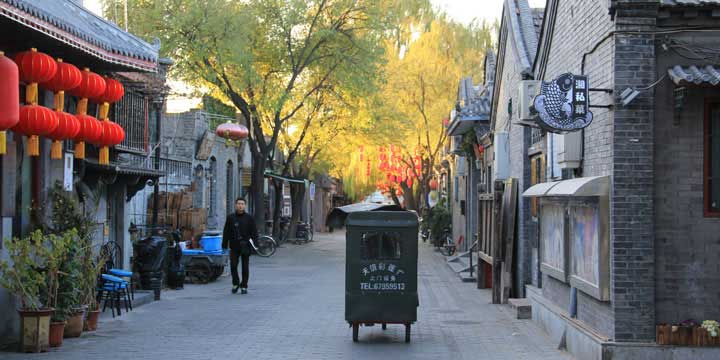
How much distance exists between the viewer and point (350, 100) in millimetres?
35719

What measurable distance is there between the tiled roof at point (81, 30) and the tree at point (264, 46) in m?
12.8

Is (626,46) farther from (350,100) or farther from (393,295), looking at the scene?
(350,100)

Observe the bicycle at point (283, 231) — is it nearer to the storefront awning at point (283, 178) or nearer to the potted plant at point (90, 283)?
the storefront awning at point (283, 178)

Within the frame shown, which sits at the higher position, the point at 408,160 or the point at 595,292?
the point at 408,160

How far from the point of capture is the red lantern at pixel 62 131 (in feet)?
38.1

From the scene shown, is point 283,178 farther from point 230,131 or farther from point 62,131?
point 62,131

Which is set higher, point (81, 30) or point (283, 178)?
point (81, 30)

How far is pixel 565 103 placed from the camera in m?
9.71

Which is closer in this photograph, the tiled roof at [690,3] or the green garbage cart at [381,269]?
the tiled roof at [690,3]

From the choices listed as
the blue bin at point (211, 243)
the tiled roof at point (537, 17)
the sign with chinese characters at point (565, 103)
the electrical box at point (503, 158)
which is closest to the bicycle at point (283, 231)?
the blue bin at point (211, 243)

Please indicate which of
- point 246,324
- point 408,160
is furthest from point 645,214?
point 408,160

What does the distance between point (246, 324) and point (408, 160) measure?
33.8 meters

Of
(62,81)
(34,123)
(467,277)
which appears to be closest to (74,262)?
(34,123)

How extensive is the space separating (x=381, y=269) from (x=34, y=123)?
190 inches
